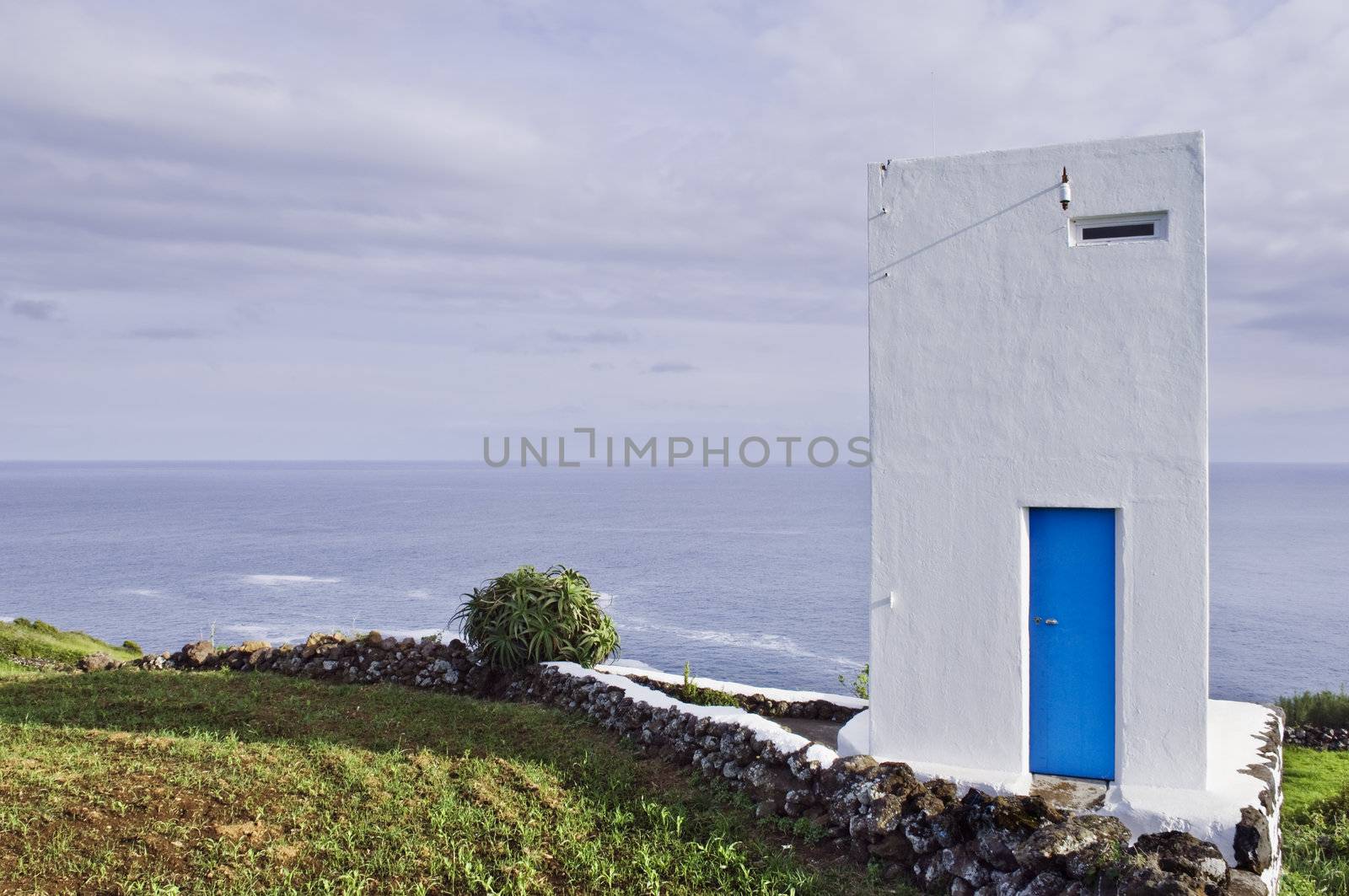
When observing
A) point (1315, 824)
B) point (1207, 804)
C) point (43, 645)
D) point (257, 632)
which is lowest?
point (257, 632)

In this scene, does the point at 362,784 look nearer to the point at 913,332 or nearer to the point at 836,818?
the point at 836,818

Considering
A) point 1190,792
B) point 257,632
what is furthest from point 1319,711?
point 257,632

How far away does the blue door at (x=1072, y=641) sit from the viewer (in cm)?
785

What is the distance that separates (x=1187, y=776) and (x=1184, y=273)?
376cm

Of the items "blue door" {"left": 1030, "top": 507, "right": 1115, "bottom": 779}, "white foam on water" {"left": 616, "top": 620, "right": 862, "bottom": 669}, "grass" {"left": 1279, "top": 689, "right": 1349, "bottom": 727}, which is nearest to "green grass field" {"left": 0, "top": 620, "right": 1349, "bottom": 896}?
"blue door" {"left": 1030, "top": 507, "right": 1115, "bottom": 779}

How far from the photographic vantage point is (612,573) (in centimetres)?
6097

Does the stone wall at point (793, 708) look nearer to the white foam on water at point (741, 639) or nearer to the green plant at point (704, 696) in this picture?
the green plant at point (704, 696)

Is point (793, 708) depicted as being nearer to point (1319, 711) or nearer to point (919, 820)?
point (919, 820)

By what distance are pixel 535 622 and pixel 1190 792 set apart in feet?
23.4

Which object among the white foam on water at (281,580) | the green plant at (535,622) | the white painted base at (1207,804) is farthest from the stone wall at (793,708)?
the white foam on water at (281,580)

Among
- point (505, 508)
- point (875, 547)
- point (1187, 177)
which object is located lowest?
point (505, 508)

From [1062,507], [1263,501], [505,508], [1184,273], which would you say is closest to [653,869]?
[1062,507]

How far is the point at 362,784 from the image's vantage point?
7.44m

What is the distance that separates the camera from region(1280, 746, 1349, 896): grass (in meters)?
7.38
